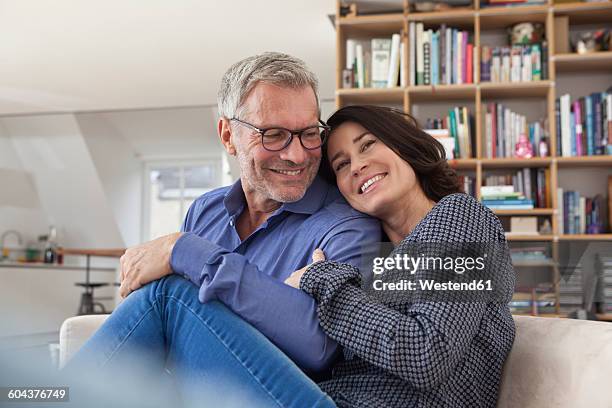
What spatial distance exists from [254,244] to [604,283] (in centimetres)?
194

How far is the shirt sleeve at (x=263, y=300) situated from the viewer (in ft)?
3.88

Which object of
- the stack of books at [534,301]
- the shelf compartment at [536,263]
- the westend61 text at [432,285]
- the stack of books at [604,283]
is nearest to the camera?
the westend61 text at [432,285]

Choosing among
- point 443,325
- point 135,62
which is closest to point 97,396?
point 443,325

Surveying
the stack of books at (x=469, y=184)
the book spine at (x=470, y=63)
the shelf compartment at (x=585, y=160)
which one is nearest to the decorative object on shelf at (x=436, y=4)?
the book spine at (x=470, y=63)

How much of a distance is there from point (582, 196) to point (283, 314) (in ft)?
11.3

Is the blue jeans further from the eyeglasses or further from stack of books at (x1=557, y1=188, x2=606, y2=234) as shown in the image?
stack of books at (x1=557, y1=188, x2=606, y2=234)

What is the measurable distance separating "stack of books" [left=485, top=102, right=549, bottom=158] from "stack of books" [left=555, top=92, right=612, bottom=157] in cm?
11

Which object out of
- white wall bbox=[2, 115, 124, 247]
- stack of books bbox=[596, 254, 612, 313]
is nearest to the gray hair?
stack of books bbox=[596, 254, 612, 313]

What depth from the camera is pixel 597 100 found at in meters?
4.02

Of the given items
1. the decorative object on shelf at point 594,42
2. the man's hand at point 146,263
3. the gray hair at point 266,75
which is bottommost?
the man's hand at point 146,263

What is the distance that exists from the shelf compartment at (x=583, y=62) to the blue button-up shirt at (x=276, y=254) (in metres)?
2.86

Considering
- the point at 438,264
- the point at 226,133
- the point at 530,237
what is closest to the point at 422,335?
the point at 438,264

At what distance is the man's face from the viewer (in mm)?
1565

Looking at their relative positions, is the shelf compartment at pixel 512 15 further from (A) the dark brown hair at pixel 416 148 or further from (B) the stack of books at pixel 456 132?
(A) the dark brown hair at pixel 416 148
